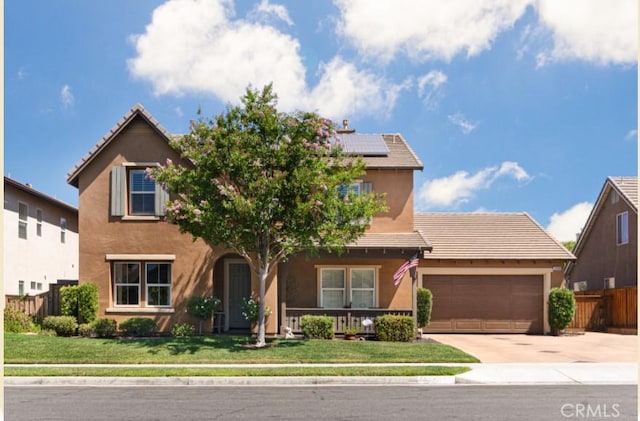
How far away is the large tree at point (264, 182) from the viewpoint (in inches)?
697

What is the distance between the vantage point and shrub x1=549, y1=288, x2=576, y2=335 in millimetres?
24906

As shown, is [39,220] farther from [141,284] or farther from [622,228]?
[622,228]

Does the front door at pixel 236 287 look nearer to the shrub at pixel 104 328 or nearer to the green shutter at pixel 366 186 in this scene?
the shrub at pixel 104 328

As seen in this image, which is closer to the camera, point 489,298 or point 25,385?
point 25,385

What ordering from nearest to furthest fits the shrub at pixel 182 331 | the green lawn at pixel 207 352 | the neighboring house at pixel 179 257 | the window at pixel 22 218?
the green lawn at pixel 207 352 → the shrub at pixel 182 331 → the neighboring house at pixel 179 257 → the window at pixel 22 218

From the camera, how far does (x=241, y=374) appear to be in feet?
46.7

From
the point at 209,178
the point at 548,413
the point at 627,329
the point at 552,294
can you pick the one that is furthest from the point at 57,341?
the point at 627,329

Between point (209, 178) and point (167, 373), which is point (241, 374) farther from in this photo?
point (209, 178)

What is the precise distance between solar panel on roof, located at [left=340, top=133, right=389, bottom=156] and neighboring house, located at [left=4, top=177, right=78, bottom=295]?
42.0 feet

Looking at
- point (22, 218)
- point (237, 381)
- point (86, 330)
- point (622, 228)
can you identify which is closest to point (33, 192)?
point (22, 218)

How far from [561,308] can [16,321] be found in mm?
19835

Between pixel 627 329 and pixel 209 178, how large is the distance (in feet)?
60.8

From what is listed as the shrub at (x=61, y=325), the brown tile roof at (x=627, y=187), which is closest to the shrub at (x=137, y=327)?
the shrub at (x=61, y=325)

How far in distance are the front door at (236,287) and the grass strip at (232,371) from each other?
812 centimetres
